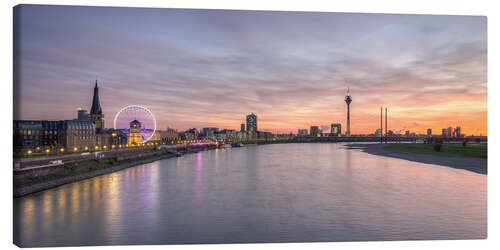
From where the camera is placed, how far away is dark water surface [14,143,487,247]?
13.7m

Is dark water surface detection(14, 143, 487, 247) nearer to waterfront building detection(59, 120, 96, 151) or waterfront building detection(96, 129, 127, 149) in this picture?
waterfront building detection(59, 120, 96, 151)

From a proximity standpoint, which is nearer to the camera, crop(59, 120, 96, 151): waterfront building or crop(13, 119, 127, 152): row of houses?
crop(13, 119, 127, 152): row of houses

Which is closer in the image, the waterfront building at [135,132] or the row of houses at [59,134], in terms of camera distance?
the row of houses at [59,134]

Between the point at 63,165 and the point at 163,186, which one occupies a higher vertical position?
the point at 63,165

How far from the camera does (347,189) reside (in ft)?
85.4

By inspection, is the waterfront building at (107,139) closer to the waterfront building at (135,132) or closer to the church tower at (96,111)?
the church tower at (96,111)

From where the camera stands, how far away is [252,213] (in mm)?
17812

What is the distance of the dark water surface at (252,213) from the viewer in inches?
539

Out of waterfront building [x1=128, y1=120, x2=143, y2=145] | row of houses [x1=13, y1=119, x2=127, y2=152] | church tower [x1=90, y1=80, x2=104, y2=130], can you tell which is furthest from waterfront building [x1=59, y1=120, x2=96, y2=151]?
waterfront building [x1=128, y1=120, x2=143, y2=145]

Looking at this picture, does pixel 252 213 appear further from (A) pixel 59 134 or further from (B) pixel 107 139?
(B) pixel 107 139

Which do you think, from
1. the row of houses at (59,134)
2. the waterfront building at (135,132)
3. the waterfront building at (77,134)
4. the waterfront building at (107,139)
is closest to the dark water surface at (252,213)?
the row of houses at (59,134)

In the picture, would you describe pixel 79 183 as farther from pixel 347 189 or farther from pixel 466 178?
pixel 466 178
